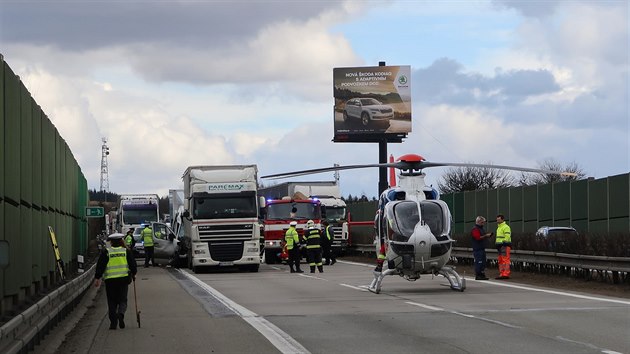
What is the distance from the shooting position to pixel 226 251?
3728cm

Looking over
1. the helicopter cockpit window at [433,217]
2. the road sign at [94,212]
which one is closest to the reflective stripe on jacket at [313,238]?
the road sign at [94,212]

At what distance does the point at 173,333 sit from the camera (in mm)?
15867

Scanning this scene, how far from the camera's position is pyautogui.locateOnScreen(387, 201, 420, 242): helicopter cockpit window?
76.0ft

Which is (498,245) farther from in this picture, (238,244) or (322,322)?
(322,322)

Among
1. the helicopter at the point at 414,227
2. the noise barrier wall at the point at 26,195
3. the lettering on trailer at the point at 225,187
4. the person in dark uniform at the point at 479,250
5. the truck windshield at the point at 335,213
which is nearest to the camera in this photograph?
the noise barrier wall at the point at 26,195

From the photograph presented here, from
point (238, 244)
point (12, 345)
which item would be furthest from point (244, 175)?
point (12, 345)

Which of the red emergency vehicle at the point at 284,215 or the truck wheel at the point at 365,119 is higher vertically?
the truck wheel at the point at 365,119

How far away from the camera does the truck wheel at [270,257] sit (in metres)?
45.1

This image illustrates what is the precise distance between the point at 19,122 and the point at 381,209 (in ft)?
34.1

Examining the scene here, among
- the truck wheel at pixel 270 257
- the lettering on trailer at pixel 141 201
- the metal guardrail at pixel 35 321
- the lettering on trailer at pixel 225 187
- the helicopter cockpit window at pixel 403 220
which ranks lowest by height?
the truck wheel at pixel 270 257

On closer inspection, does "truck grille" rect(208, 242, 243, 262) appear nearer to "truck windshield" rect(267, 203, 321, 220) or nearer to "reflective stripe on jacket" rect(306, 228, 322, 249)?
"reflective stripe on jacket" rect(306, 228, 322, 249)

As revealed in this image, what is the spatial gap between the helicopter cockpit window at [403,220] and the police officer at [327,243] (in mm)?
16045

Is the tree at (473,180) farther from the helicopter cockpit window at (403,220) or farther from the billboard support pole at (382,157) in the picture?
the helicopter cockpit window at (403,220)

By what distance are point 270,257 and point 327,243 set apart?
4.96 metres
